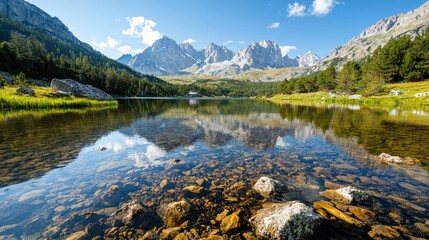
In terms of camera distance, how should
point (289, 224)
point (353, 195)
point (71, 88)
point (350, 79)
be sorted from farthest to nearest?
point (350, 79)
point (71, 88)
point (353, 195)
point (289, 224)

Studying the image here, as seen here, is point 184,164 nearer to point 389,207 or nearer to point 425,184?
point 389,207

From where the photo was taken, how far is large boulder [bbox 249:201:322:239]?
6816mm

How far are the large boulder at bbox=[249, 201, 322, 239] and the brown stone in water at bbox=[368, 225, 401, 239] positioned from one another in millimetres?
1920

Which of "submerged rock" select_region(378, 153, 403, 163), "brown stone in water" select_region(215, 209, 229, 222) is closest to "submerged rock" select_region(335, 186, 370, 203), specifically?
"brown stone in water" select_region(215, 209, 229, 222)

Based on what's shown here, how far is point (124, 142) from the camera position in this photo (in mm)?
21250

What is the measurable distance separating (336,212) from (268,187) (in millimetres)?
3057

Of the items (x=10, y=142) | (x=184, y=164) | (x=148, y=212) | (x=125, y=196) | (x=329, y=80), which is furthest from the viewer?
(x=329, y=80)

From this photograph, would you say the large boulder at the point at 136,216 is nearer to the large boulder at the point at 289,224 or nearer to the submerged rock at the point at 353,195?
the large boulder at the point at 289,224

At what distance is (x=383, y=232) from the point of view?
7.18 meters

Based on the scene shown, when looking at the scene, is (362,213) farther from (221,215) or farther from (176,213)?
(176,213)

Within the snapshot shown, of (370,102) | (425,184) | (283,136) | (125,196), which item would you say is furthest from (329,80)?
(125,196)

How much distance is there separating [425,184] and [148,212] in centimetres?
1470

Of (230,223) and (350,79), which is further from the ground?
(350,79)

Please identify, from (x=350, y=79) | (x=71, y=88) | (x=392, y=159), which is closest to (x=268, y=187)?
(x=392, y=159)
